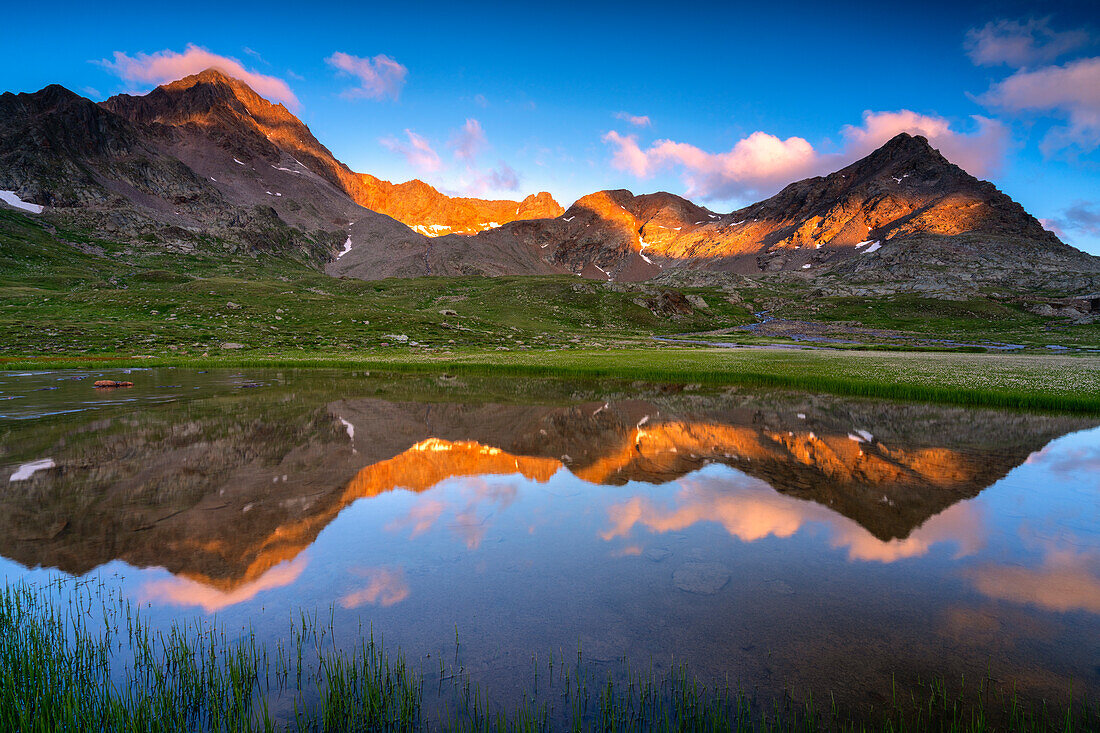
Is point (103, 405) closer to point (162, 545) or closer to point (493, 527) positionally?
point (162, 545)

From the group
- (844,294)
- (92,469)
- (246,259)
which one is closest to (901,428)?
(92,469)

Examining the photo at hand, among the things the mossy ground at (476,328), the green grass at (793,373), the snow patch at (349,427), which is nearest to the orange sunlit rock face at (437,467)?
the snow patch at (349,427)

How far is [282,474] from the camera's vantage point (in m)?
14.8

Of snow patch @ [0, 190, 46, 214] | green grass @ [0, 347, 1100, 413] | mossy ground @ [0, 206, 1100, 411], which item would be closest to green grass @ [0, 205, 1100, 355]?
mossy ground @ [0, 206, 1100, 411]

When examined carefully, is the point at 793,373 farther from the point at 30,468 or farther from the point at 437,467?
the point at 30,468

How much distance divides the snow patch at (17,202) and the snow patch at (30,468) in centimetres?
23220

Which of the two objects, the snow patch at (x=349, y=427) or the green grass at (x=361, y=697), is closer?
the green grass at (x=361, y=697)

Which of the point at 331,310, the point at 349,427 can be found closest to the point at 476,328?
the point at 331,310

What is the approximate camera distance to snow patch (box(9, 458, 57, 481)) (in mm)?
13977

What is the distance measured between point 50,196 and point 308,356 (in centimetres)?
20992

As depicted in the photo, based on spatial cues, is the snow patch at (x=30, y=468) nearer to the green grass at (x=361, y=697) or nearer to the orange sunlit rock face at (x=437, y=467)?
the orange sunlit rock face at (x=437, y=467)

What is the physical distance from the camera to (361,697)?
5785mm

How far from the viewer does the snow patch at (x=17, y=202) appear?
564ft

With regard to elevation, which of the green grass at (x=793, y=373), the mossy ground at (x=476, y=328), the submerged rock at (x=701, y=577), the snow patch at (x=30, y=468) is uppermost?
the mossy ground at (x=476, y=328)
